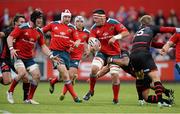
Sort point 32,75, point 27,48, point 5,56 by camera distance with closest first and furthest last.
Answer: point 32,75 → point 27,48 → point 5,56

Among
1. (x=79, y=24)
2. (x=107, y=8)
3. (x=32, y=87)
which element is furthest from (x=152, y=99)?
(x=107, y=8)

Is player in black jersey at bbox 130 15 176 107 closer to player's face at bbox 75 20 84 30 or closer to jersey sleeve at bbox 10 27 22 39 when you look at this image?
jersey sleeve at bbox 10 27 22 39

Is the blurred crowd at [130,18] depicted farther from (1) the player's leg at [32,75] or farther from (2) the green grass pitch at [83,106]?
(1) the player's leg at [32,75]

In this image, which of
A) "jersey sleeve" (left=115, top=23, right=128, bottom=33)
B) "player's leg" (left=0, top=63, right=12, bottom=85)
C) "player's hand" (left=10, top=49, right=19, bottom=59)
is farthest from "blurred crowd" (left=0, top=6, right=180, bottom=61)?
"player's hand" (left=10, top=49, right=19, bottom=59)

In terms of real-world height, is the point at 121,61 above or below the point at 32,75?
above

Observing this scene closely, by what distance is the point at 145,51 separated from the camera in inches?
669

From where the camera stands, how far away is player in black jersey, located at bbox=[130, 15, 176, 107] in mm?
16750

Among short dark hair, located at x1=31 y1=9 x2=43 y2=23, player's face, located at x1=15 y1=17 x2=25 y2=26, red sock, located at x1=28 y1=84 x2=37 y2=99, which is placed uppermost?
short dark hair, located at x1=31 y1=9 x2=43 y2=23

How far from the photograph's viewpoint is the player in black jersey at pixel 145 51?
16750 millimetres

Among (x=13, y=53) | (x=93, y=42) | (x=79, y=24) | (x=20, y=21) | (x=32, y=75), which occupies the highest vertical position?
(x=20, y=21)

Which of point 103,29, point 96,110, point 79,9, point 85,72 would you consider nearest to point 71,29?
point 103,29

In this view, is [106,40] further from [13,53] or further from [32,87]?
[13,53]

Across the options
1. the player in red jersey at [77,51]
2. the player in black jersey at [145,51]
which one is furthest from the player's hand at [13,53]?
the player in red jersey at [77,51]

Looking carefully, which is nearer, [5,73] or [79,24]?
[5,73]
